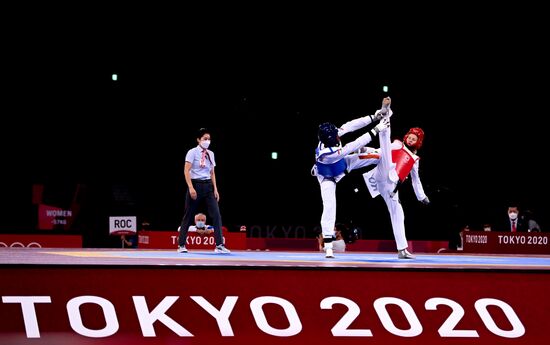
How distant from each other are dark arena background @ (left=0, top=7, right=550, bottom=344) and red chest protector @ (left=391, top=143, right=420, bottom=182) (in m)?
1.21

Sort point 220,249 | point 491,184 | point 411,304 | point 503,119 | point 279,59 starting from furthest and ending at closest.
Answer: point 491,184 < point 503,119 < point 279,59 < point 220,249 < point 411,304

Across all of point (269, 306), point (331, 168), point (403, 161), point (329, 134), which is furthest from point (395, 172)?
point (269, 306)

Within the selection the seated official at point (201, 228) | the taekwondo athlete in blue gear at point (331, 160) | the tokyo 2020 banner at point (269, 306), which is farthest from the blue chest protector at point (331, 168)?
the seated official at point (201, 228)

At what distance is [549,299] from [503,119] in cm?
1952

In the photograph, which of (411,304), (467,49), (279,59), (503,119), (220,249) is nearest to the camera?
(411,304)

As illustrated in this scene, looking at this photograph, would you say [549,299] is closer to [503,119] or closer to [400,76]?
[400,76]

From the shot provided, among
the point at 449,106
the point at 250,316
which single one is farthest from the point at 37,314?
the point at 449,106

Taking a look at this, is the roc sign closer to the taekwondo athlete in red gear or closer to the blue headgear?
the taekwondo athlete in red gear

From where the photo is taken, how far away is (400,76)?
24109mm

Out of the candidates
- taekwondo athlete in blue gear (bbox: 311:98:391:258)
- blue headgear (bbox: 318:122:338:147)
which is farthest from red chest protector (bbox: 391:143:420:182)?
blue headgear (bbox: 318:122:338:147)

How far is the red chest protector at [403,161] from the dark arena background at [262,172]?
1208mm

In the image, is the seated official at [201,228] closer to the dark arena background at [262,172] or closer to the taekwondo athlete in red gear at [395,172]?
the dark arena background at [262,172]

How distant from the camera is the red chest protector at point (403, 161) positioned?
1005 centimetres

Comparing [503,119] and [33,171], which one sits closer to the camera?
[503,119]
